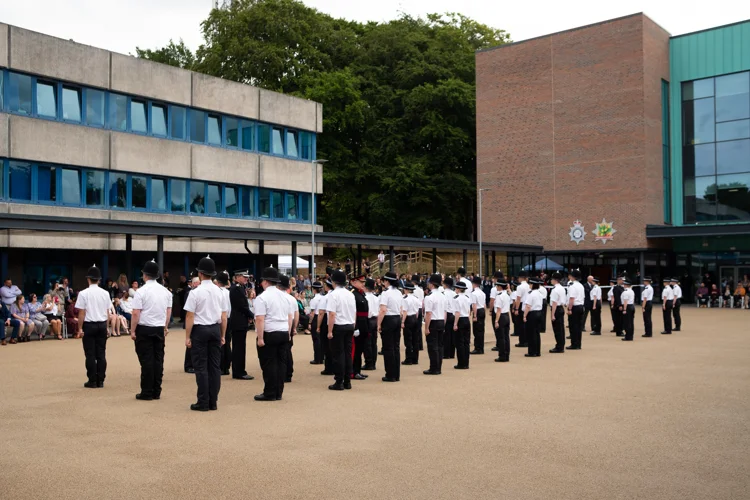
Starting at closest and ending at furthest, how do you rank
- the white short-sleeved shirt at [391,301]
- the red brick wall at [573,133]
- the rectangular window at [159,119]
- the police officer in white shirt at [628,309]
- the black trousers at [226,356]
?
the black trousers at [226,356]
the white short-sleeved shirt at [391,301]
the police officer in white shirt at [628,309]
the rectangular window at [159,119]
the red brick wall at [573,133]

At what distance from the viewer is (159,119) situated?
1288 inches

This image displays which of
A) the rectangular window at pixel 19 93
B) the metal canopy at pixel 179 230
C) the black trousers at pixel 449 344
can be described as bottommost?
the black trousers at pixel 449 344

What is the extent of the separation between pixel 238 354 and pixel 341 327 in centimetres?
254

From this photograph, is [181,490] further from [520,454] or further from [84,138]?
[84,138]

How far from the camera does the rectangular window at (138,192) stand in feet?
104

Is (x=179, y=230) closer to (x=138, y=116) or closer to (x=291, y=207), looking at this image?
(x=138, y=116)

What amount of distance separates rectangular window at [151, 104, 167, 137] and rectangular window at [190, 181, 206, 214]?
2751 mm

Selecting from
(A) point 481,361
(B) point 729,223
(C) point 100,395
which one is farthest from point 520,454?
(B) point 729,223

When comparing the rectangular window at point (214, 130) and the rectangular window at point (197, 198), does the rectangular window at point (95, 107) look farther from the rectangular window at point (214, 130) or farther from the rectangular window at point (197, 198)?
the rectangular window at point (214, 130)

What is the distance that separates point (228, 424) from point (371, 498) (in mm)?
3577

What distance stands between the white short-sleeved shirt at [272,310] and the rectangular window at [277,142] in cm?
2767

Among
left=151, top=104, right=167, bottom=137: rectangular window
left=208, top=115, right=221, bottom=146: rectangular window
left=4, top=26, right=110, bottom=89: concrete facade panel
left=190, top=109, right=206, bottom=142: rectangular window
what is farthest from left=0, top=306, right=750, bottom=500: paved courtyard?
left=208, top=115, right=221, bottom=146: rectangular window

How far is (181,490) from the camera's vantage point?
641 centimetres

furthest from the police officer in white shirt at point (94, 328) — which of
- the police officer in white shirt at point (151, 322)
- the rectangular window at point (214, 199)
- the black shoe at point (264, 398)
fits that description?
the rectangular window at point (214, 199)
